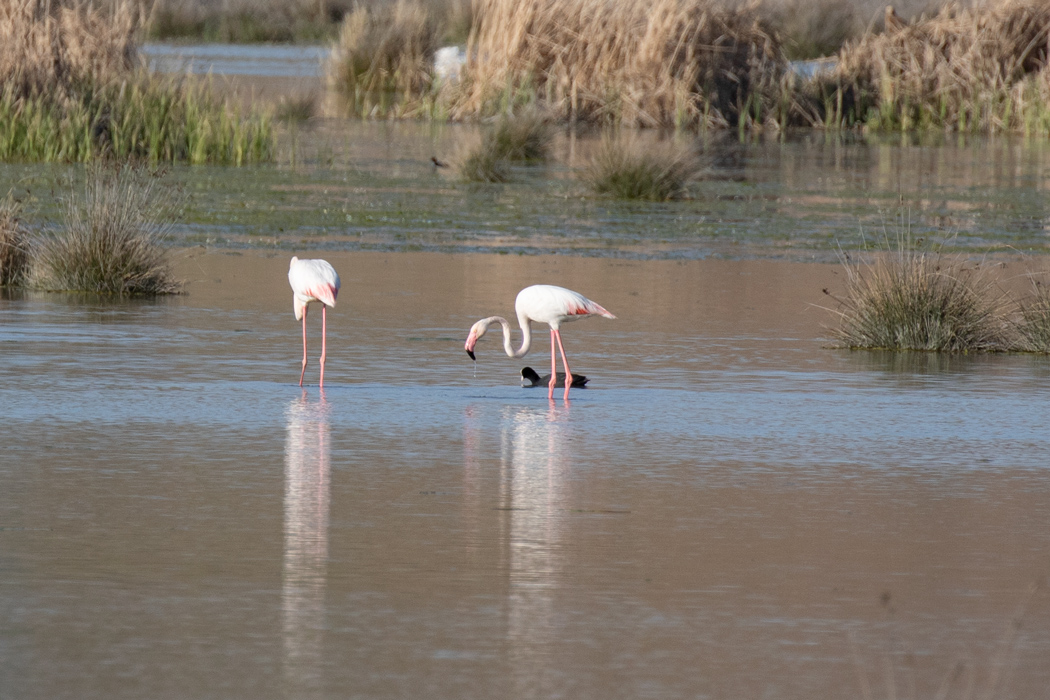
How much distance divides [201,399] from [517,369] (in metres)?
2.20

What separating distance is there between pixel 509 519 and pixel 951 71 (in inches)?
1177

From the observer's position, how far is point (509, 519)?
643cm

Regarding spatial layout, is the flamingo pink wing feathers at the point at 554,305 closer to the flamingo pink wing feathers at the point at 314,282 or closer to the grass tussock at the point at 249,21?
the flamingo pink wing feathers at the point at 314,282

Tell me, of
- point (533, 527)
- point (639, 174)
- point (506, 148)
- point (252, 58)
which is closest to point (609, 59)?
point (506, 148)

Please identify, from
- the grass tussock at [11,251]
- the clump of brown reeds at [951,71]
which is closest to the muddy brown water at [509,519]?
the grass tussock at [11,251]

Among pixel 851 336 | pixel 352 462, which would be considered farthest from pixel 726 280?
pixel 352 462

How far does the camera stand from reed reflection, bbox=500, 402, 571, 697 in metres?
4.86

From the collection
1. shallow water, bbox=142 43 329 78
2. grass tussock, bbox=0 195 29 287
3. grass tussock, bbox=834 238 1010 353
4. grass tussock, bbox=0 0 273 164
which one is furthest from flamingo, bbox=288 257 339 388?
shallow water, bbox=142 43 329 78

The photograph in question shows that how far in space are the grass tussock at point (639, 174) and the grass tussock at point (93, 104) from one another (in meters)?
5.05

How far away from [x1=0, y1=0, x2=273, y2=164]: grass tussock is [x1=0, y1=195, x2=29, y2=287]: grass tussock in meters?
8.87

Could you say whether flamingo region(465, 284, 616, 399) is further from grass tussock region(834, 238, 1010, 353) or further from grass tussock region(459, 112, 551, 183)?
grass tussock region(459, 112, 551, 183)

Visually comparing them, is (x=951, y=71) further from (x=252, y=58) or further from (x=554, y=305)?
(x=554, y=305)

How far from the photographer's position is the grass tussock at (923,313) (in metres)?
11.4

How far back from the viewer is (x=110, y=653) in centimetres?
475
